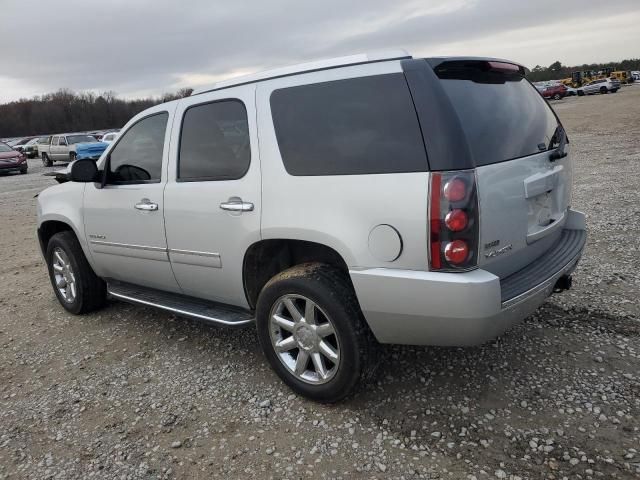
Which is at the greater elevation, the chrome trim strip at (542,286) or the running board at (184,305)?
the chrome trim strip at (542,286)

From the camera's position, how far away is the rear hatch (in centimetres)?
255

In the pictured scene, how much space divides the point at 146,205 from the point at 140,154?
0.48m

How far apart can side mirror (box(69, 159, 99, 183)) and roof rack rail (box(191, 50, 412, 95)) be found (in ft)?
3.70

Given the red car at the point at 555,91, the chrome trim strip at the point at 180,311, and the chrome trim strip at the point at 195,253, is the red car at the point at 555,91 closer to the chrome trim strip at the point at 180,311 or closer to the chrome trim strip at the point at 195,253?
the chrome trim strip at the point at 180,311

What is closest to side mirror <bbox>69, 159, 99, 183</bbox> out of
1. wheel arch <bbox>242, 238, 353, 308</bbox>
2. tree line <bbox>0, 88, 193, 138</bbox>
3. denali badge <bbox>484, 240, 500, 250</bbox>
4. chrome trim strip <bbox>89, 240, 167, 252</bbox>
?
chrome trim strip <bbox>89, 240, 167, 252</bbox>

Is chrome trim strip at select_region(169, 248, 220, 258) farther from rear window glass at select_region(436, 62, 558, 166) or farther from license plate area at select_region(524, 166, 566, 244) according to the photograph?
license plate area at select_region(524, 166, 566, 244)

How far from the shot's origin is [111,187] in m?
4.14

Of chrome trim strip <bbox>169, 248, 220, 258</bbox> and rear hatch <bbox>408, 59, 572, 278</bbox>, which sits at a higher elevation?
rear hatch <bbox>408, 59, 572, 278</bbox>

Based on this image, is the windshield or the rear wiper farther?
the windshield

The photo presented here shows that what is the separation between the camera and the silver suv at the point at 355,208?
2.52 metres

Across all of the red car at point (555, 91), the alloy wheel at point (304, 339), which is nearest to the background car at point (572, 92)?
the red car at point (555, 91)

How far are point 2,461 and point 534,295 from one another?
9.95 ft

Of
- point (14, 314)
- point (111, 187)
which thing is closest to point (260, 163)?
point (111, 187)

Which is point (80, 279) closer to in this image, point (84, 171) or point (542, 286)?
point (84, 171)
